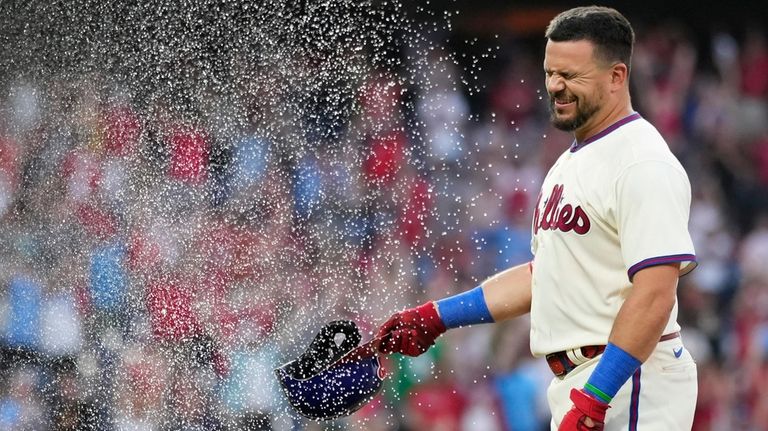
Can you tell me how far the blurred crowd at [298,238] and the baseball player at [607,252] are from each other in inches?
138

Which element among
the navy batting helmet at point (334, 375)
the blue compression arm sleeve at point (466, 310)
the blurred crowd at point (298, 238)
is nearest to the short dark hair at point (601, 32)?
the blue compression arm sleeve at point (466, 310)

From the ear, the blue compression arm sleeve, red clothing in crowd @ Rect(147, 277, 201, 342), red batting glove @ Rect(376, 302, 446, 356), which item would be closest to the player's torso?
the ear

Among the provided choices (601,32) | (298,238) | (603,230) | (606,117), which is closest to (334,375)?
(603,230)

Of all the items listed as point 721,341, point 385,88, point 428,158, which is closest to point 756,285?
point 721,341

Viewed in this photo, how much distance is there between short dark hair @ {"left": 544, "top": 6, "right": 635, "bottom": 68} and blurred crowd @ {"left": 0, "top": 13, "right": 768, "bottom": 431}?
3671 millimetres

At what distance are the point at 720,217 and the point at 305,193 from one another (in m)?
2.61

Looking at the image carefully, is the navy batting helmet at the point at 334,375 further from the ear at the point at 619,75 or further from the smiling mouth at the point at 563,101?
the ear at the point at 619,75

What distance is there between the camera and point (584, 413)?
96.6 inches

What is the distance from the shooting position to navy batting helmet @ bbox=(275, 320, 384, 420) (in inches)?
127

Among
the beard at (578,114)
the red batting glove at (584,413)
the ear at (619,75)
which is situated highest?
the ear at (619,75)

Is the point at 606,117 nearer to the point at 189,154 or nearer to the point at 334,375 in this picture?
the point at 334,375

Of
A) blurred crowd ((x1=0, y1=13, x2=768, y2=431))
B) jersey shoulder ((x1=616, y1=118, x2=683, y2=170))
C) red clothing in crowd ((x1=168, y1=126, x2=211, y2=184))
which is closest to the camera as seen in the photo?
jersey shoulder ((x1=616, y1=118, x2=683, y2=170))

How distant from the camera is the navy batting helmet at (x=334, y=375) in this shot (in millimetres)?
3225

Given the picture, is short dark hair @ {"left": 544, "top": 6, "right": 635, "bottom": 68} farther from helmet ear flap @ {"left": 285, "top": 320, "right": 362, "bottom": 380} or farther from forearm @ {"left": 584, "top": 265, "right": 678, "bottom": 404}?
helmet ear flap @ {"left": 285, "top": 320, "right": 362, "bottom": 380}
